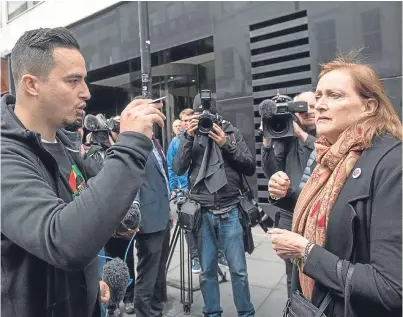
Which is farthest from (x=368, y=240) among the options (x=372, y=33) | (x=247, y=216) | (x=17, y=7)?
(x=17, y=7)

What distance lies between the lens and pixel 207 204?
134 inches

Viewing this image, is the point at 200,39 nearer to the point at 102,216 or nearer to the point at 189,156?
the point at 189,156

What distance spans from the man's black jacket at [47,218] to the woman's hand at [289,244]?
780mm

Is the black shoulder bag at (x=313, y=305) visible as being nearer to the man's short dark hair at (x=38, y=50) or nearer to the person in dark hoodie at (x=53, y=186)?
the person in dark hoodie at (x=53, y=186)

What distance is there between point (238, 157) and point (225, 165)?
16 cm

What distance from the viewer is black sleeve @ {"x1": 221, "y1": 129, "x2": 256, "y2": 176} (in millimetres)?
3379

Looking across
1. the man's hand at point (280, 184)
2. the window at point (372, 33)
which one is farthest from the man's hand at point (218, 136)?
the window at point (372, 33)

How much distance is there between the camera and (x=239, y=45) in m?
6.86

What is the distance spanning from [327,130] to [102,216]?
1235 millimetres

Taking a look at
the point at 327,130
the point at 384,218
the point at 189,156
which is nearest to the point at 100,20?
the point at 189,156

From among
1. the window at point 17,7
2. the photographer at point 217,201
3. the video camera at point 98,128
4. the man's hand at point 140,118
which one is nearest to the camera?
the man's hand at point 140,118

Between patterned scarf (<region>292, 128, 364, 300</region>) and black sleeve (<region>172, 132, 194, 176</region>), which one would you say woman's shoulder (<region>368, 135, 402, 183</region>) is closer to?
patterned scarf (<region>292, 128, 364, 300</region>)

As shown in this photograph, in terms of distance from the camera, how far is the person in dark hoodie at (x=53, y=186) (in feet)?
3.72

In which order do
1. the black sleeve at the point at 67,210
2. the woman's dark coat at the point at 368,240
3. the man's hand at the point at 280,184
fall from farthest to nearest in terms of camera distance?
the man's hand at the point at 280,184 → the woman's dark coat at the point at 368,240 → the black sleeve at the point at 67,210
